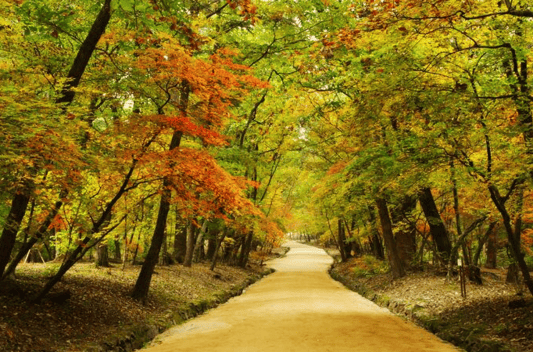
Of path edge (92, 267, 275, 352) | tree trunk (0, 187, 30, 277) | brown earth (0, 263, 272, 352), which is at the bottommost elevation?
path edge (92, 267, 275, 352)

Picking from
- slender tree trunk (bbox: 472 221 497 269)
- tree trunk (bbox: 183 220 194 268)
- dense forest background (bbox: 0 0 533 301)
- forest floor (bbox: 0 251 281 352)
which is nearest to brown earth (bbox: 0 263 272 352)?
forest floor (bbox: 0 251 281 352)

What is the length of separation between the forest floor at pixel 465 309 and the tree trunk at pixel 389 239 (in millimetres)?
416

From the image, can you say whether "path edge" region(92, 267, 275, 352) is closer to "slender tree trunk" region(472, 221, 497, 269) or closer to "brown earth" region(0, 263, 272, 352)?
"brown earth" region(0, 263, 272, 352)

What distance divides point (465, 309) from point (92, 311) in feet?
29.2

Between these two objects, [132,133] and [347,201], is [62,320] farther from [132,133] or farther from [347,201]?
[347,201]

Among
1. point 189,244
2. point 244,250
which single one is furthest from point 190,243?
point 244,250

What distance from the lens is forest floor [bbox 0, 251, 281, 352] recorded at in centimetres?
718

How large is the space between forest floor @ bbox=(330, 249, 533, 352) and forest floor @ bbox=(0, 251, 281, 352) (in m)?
6.41

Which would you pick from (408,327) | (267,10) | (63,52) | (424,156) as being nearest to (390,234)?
(408,327)

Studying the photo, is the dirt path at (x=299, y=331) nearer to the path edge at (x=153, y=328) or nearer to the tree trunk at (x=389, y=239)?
the path edge at (x=153, y=328)

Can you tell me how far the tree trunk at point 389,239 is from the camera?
1731cm

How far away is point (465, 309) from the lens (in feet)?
34.6

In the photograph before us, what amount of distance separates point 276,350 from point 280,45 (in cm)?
855

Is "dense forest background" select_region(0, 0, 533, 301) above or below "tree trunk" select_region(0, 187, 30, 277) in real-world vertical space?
above
